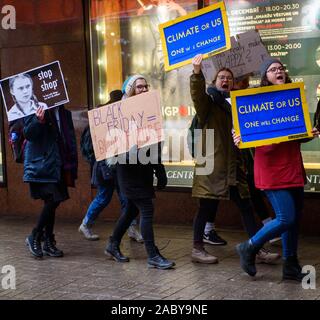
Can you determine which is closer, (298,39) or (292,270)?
(292,270)

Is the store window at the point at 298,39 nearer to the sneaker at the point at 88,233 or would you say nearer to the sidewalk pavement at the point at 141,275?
the sidewalk pavement at the point at 141,275

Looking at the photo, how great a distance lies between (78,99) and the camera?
904 centimetres

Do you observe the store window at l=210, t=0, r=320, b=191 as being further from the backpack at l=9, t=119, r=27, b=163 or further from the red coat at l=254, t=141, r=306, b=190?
the backpack at l=9, t=119, r=27, b=163

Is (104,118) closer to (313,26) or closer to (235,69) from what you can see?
(235,69)

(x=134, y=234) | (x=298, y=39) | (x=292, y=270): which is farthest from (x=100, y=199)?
(x=298, y=39)

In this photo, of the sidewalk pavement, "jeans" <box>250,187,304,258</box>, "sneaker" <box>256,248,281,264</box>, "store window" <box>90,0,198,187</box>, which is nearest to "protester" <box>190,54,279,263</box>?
"sneaker" <box>256,248,281,264</box>

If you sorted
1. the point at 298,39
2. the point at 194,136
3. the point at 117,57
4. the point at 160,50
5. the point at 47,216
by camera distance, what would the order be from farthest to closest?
the point at 117,57 < the point at 160,50 < the point at 298,39 < the point at 47,216 < the point at 194,136

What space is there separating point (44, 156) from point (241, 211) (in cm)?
198

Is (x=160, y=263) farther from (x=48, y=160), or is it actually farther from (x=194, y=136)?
(x=48, y=160)

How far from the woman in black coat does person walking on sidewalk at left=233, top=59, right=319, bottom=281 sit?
1.96 meters

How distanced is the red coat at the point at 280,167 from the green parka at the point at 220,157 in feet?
1.93

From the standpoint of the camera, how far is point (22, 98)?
6.72 meters

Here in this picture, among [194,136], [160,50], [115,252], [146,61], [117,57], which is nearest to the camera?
[194,136]

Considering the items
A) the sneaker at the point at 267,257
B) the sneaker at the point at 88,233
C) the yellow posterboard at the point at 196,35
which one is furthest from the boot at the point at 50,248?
the yellow posterboard at the point at 196,35
